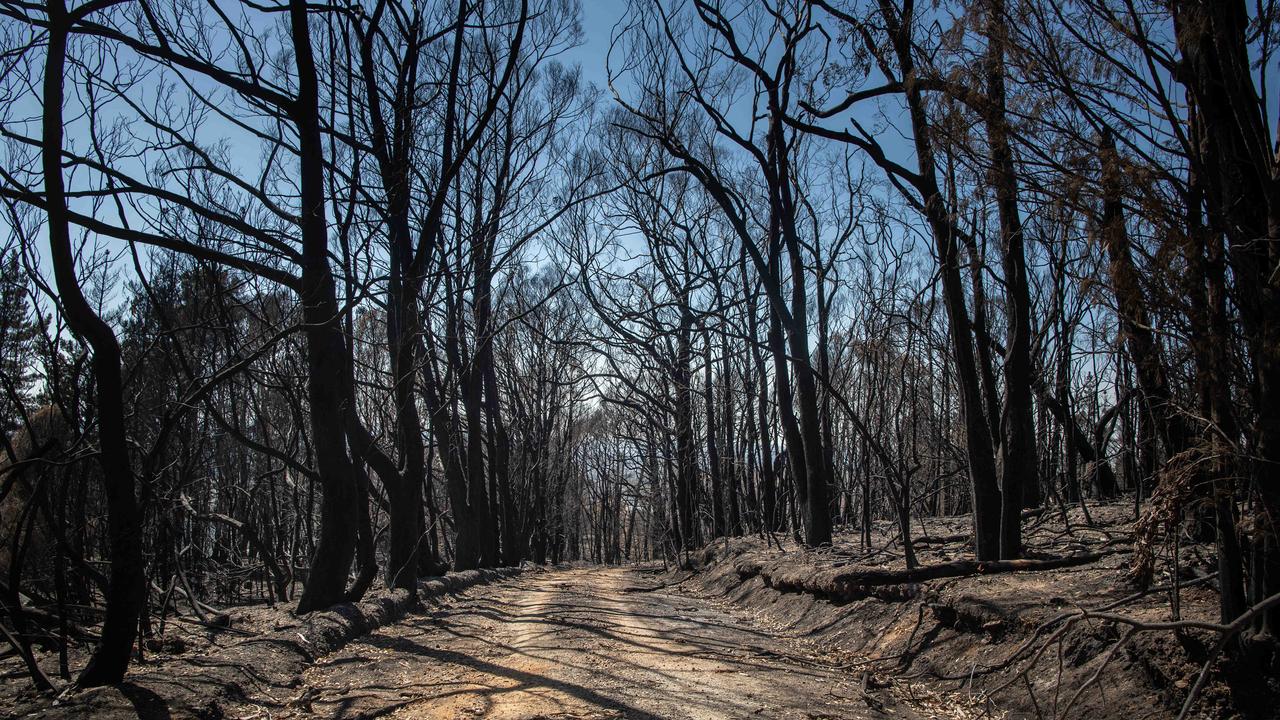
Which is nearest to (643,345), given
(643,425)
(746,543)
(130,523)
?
(746,543)

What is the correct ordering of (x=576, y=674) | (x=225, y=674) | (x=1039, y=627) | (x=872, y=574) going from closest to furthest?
1. (x=1039, y=627)
2. (x=225, y=674)
3. (x=576, y=674)
4. (x=872, y=574)

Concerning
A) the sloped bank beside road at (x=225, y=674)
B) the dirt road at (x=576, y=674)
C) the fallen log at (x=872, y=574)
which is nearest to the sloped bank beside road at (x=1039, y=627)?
the fallen log at (x=872, y=574)

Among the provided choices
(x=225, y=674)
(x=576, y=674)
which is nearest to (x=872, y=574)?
(x=576, y=674)

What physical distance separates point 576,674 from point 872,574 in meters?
2.82

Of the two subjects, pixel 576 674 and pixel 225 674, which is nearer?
pixel 225 674

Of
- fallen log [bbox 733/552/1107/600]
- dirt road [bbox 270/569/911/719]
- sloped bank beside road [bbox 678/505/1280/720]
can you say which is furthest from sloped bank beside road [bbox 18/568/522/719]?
fallen log [bbox 733/552/1107/600]

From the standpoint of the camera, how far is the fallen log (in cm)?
615

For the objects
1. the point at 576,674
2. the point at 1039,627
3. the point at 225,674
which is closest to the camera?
the point at 1039,627

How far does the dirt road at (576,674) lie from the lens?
479 cm

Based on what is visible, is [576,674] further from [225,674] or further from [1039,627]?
[1039,627]

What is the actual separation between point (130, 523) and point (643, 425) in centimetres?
2272

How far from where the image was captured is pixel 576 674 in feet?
18.8

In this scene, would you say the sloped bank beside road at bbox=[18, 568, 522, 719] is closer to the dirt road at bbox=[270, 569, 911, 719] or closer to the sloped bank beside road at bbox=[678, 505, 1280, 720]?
the dirt road at bbox=[270, 569, 911, 719]

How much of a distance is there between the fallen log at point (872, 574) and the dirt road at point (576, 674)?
881 millimetres
